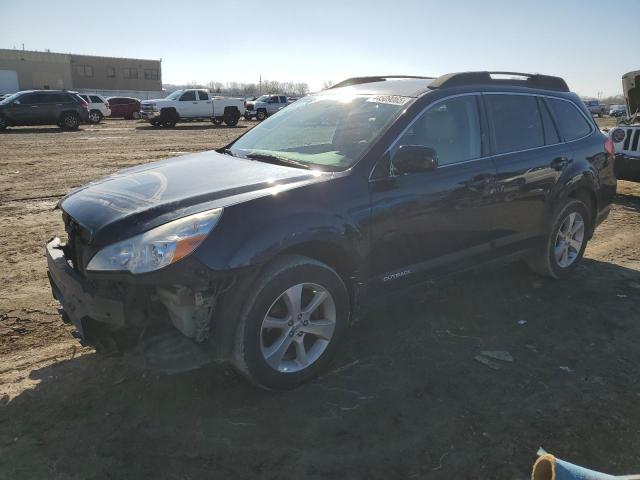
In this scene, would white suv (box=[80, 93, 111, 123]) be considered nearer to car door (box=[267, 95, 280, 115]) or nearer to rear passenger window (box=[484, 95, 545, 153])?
car door (box=[267, 95, 280, 115])

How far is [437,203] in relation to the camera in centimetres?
365

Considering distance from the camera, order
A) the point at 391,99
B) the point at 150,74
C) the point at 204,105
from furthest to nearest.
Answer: the point at 150,74
the point at 204,105
the point at 391,99

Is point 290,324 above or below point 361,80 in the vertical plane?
below

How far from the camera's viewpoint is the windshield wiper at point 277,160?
3531 millimetres

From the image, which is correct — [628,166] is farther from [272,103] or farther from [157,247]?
[272,103]

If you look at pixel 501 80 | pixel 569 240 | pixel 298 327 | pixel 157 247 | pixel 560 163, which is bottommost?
pixel 298 327

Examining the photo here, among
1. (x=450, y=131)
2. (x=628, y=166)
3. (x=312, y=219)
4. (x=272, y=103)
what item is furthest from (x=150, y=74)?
(x=312, y=219)

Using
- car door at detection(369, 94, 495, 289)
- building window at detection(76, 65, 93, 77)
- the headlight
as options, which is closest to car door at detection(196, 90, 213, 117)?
car door at detection(369, 94, 495, 289)

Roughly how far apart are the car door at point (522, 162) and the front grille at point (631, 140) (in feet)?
16.3

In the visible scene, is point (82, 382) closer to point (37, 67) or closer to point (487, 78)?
point (487, 78)

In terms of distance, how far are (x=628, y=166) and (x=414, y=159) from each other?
280 inches

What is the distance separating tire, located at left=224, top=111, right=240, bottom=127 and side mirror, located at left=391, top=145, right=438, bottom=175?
1074 inches

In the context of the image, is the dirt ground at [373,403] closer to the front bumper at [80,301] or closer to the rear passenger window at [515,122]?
the front bumper at [80,301]

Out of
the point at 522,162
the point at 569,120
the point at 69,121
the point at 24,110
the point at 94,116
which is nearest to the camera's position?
the point at 522,162
